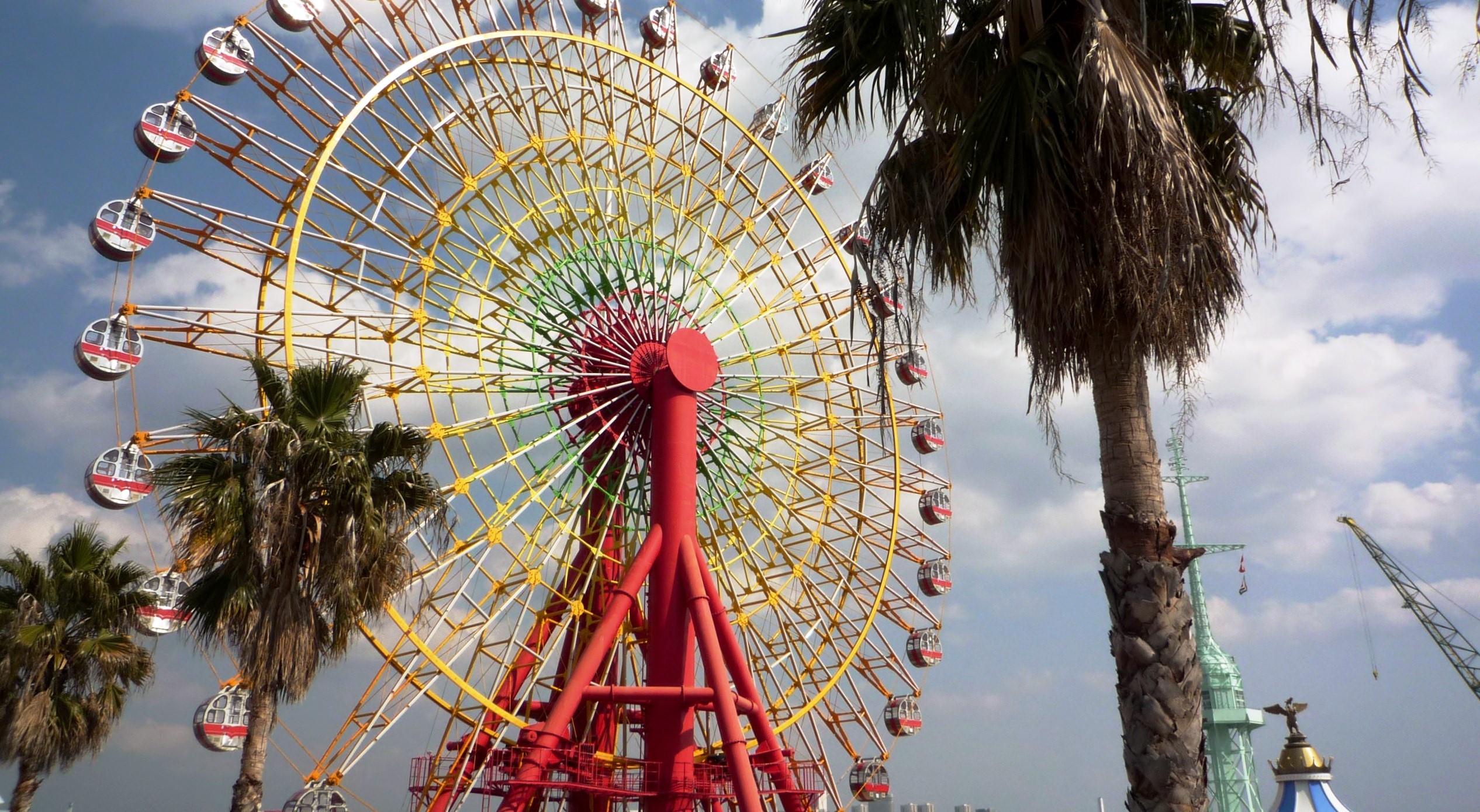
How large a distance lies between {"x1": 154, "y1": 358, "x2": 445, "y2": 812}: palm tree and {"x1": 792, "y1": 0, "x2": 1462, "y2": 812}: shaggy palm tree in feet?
23.6

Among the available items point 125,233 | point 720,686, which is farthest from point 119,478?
point 720,686

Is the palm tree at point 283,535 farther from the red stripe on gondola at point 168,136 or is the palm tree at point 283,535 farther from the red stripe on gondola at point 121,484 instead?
the red stripe on gondola at point 168,136

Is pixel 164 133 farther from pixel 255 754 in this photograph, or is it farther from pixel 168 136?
pixel 255 754

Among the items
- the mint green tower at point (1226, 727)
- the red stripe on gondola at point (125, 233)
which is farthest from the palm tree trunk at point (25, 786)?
the mint green tower at point (1226, 727)

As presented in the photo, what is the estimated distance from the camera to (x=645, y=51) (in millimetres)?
27156

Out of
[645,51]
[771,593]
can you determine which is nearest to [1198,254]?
[771,593]

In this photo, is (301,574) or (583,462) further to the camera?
(583,462)

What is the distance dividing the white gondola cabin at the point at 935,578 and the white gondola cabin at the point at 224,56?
17.3 m

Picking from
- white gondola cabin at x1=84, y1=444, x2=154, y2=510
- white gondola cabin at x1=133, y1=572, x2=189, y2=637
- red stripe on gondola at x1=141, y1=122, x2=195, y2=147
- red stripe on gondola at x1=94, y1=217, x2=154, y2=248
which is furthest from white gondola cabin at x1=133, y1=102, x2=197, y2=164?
white gondola cabin at x1=133, y1=572, x2=189, y2=637

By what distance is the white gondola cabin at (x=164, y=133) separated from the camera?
19.3m

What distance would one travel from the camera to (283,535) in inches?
483

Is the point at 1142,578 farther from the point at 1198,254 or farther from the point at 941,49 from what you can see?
the point at 941,49

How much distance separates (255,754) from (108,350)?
932cm

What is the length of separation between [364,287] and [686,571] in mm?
7050
